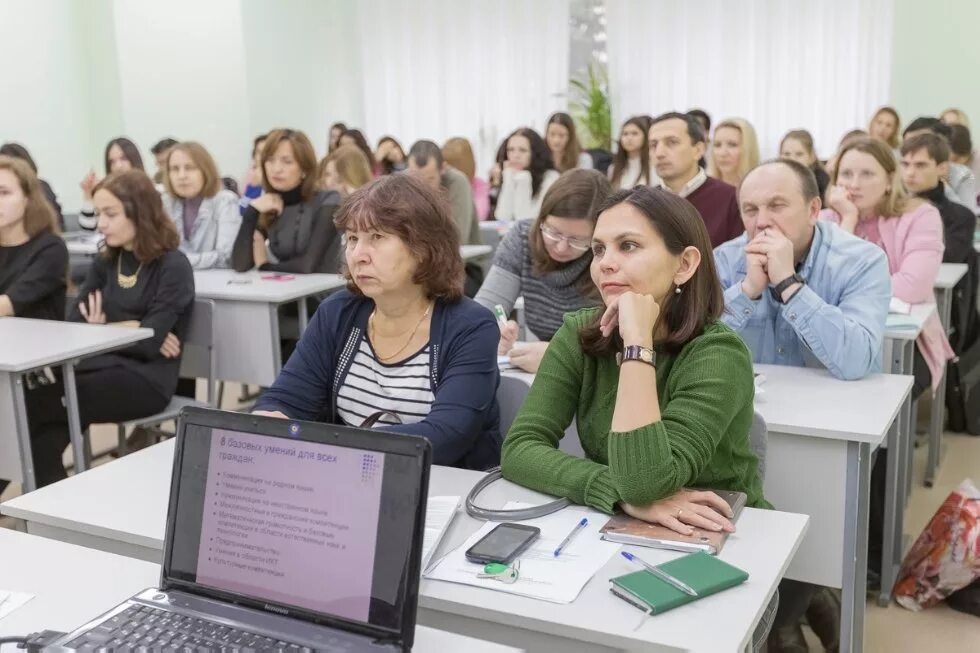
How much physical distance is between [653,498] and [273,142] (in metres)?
3.63

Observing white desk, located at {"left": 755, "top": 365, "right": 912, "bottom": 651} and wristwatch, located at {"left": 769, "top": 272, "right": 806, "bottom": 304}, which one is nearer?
white desk, located at {"left": 755, "top": 365, "right": 912, "bottom": 651}

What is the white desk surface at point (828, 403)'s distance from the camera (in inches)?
84.5

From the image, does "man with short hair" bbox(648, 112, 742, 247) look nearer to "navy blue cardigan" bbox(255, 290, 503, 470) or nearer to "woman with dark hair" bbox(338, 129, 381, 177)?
"navy blue cardigan" bbox(255, 290, 503, 470)

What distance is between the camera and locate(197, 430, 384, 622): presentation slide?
1.16 meters

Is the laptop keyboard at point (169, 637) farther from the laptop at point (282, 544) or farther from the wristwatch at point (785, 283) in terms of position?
the wristwatch at point (785, 283)

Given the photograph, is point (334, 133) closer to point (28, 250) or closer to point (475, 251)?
point (475, 251)

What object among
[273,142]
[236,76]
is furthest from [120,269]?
[236,76]

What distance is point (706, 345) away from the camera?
173 centimetres

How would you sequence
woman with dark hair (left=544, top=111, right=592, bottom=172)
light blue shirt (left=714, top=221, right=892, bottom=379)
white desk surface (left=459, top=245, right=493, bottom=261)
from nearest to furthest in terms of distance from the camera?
light blue shirt (left=714, top=221, right=892, bottom=379), white desk surface (left=459, top=245, right=493, bottom=261), woman with dark hair (left=544, top=111, right=592, bottom=172)

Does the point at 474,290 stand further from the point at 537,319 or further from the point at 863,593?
the point at 863,593

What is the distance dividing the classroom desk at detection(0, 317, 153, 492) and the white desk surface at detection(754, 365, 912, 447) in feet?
6.96

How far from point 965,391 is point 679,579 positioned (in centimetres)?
353

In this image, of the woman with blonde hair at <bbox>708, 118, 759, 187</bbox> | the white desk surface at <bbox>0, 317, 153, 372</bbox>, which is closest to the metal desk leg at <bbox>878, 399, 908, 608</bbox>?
the white desk surface at <bbox>0, 317, 153, 372</bbox>

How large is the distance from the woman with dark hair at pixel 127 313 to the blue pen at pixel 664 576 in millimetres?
2467
